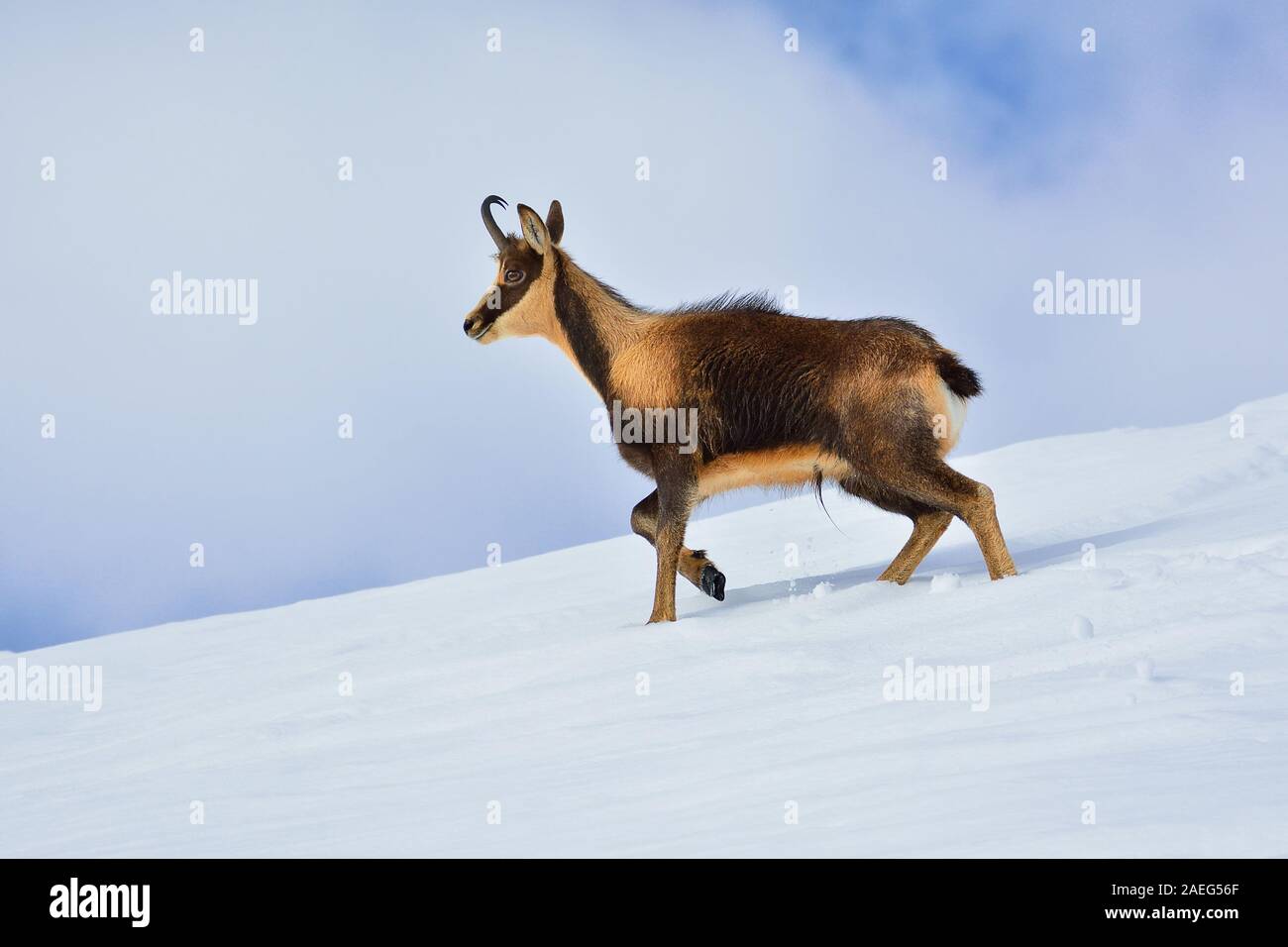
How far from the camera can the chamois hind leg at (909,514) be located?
32.0 ft

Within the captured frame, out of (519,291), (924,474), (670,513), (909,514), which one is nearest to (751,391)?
(670,513)

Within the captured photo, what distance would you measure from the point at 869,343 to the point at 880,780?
4207 millimetres

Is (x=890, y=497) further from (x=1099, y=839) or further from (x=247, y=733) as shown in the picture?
(x=1099, y=839)

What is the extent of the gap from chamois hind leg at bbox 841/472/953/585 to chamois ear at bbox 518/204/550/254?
8.87 ft

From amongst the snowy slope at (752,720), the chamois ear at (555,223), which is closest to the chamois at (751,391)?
the chamois ear at (555,223)

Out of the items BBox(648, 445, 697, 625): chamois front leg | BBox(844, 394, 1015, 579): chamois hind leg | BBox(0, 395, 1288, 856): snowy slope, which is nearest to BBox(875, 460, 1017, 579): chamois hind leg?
BBox(844, 394, 1015, 579): chamois hind leg

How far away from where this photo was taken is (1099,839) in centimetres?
467

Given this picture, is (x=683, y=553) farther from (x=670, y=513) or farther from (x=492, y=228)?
(x=492, y=228)

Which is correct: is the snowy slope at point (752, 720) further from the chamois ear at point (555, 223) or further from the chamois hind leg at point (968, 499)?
the chamois ear at point (555, 223)

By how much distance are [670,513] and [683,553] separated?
2.36 feet

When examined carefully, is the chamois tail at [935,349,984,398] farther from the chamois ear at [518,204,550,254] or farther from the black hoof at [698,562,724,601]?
the chamois ear at [518,204,550,254]

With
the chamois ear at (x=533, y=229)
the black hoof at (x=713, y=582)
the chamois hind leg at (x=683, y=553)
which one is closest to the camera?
the black hoof at (x=713, y=582)

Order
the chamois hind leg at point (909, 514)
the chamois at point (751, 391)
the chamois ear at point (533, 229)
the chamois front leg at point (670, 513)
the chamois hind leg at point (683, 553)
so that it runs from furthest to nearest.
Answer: the chamois ear at point (533, 229) < the chamois hind leg at point (683, 553) < the chamois hind leg at point (909, 514) < the chamois front leg at point (670, 513) < the chamois at point (751, 391)

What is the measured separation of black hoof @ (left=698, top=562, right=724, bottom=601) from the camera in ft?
32.4
